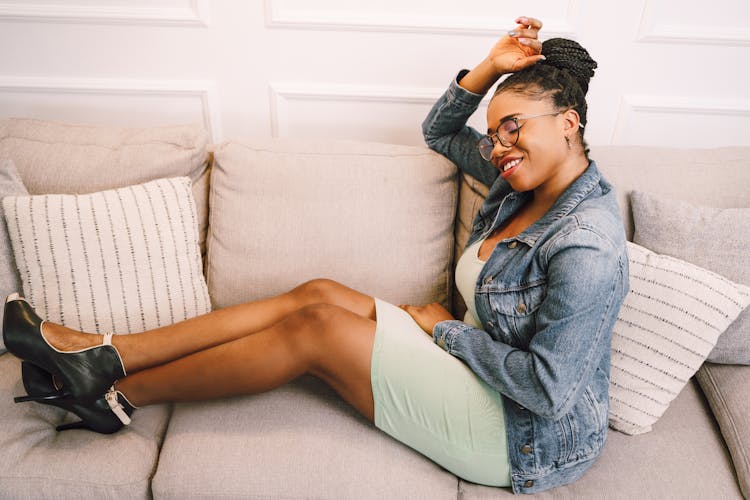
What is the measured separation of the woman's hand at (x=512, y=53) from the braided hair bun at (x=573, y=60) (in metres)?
0.06

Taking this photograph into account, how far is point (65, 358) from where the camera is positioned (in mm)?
1146

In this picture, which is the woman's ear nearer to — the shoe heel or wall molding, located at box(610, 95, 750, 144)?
wall molding, located at box(610, 95, 750, 144)

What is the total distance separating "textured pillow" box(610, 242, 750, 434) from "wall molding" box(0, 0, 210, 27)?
4.67ft

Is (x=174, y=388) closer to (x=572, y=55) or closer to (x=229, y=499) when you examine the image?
(x=229, y=499)

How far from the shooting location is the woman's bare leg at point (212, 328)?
1.21m

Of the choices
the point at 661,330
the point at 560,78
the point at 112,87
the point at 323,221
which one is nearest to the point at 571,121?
the point at 560,78

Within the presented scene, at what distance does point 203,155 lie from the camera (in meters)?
1.52

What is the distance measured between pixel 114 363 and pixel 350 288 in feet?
1.94

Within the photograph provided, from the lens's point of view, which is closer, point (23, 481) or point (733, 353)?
point (23, 481)

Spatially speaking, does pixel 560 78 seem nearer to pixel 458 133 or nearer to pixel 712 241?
pixel 458 133

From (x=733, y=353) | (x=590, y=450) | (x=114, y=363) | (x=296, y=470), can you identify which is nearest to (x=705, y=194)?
(x=733, y=353)

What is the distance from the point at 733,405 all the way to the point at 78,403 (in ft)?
4.89

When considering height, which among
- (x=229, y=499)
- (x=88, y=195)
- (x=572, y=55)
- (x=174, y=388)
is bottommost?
(x=229, y=499)

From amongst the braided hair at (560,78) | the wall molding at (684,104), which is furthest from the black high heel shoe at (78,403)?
the wall molding at (684,104)
